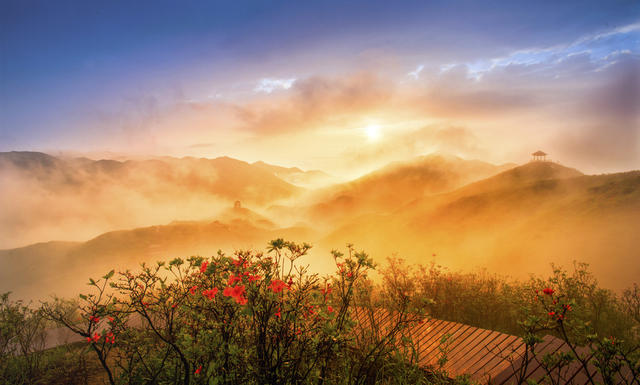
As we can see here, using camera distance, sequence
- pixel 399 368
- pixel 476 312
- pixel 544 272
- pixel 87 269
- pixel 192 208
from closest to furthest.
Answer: pixel 399 368, pixel 476 312, pixel 544 272, pixel 87 269, pixel 192 208

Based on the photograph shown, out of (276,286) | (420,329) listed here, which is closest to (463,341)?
(420,329)

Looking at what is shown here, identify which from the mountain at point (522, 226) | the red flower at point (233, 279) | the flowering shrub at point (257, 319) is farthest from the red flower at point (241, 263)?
the mountain at point (522, 226)

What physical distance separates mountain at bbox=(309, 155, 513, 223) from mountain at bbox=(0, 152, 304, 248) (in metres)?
20.3

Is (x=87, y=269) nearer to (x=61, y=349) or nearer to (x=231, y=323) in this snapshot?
(x=61, y=349)

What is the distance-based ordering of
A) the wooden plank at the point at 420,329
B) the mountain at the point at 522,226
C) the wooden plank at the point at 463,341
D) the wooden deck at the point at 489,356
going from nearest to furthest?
the wooden deck at the point at 489,356 < the wooden plank at the point at 463,341 < the wooden plank at the point at 420,329 < the mountain at the point at 522,226

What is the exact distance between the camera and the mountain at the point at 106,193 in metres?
49.7

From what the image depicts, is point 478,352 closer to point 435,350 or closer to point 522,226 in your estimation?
point 435,350

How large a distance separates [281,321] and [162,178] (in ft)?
262

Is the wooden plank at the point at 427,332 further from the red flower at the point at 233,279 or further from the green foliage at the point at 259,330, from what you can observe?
the red flower at the point at 233,279

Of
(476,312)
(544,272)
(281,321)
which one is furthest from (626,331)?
(544,272)

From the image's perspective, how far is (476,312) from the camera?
28.0 ft

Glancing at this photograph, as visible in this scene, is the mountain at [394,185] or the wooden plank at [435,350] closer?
the wooden plank at [435,350]

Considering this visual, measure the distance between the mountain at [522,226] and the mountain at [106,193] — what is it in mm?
34602

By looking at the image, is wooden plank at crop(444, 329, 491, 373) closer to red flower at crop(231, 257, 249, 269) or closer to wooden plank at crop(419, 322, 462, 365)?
wooden plank at crop(419, 322, 462, 365)
